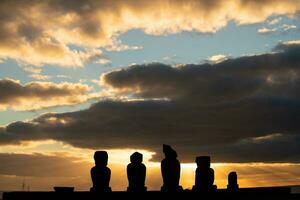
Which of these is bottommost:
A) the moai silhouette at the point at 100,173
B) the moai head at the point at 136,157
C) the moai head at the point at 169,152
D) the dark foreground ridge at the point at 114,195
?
the dark foreground ridge at the point at 114,195

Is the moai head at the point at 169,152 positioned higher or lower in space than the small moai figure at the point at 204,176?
higher

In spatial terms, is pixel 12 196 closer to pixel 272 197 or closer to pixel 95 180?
pixel 95 180

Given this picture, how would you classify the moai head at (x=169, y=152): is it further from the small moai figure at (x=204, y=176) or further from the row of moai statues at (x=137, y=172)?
the small moai figure at (x=204, y=176)

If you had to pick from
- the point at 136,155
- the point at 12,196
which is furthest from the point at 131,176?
the point at 12,196

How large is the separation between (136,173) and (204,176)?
17.3ft

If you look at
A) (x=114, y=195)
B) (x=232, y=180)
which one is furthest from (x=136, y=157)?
(x=232, y=180)

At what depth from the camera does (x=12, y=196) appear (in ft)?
94.8

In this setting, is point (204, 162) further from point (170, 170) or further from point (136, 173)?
point (136, 173)

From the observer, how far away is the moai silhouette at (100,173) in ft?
97.2

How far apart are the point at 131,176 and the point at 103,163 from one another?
1.63 m

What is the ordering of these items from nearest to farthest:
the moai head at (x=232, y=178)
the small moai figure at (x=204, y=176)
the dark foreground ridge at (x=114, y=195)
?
1. the dark foreground ridge at (x=114, y=195)
2. the small moai figure at (x=204, y=176)
3. the moai head at (x=232, y=178)

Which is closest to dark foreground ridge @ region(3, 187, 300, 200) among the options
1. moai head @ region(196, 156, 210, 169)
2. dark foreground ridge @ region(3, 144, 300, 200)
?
dark foreground ridge @ region(3, 144, 300, 200)

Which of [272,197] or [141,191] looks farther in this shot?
[272,197]

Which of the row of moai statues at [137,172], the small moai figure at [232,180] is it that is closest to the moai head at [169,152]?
the row of moai statues at [137,172]
